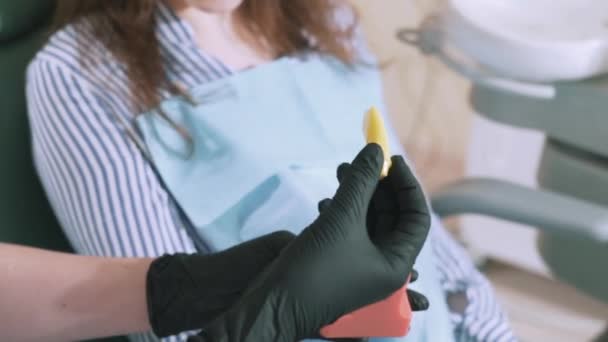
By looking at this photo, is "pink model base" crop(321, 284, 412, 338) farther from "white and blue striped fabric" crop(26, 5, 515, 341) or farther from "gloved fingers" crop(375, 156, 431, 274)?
"white and blue striped fabric" crop(26, 5, 515, 341)

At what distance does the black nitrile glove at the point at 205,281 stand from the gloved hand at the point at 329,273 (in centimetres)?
7

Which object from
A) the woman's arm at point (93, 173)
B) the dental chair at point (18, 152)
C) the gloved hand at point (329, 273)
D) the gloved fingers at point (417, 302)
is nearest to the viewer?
the gloved hand at point (329, 273)

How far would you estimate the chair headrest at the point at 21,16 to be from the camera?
3.06 feet

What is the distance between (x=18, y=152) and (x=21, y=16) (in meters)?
0.17

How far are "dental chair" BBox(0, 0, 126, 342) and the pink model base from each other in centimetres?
38

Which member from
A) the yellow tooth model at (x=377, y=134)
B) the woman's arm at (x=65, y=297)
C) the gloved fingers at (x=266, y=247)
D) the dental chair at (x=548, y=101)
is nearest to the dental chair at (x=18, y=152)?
the woman's arm at (x=65, y=297)

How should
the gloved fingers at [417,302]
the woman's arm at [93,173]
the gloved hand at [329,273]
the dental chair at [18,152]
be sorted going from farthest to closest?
the dental chair at [18,152] < the woman's arm at [93,173] < the gloved fingers at [417,302] < the gloved hand at [329,273]

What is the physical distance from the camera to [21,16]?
0.95 meters

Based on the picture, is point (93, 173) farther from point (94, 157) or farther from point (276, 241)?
point (276, 241)

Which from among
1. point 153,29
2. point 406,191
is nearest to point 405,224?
point 406,191

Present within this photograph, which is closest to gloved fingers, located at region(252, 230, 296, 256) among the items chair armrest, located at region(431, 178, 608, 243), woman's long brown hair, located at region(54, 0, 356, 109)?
woman's long brown hair, located at region(54, 0, 356, 109)

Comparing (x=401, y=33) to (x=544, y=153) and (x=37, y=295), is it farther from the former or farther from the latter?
(x=37, y=295)

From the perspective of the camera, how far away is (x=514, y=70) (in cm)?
111

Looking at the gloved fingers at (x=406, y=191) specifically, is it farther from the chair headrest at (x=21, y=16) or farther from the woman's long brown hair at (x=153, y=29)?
the chair headrest at (x=21, y=16)
